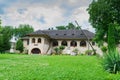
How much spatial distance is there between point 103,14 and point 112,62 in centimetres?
3231

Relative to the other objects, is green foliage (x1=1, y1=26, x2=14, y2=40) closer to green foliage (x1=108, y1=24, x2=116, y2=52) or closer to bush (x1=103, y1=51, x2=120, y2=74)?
green foliage (x1=108, y1=24, x2=116, y2=52)

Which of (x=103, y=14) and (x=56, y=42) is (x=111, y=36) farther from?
(x=56, y=42)

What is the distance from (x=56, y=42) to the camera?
73.2 metres

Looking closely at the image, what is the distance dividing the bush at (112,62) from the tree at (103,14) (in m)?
29.4

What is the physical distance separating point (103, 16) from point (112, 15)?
1543 millimetres

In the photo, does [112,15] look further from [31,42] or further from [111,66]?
[111,66]

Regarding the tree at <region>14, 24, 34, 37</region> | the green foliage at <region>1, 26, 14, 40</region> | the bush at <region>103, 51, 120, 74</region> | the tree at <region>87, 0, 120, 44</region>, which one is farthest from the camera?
the tree at <region>14, 24, 34, 37</region>

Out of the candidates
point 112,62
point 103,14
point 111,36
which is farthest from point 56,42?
point 112,62

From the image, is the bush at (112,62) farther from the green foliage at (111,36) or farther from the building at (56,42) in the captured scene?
the building at (56,42)

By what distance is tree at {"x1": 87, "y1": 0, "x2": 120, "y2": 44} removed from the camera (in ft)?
155

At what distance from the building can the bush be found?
51769 millimetres

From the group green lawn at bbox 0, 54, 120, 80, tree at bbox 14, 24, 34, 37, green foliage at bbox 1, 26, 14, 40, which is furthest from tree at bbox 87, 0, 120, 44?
tree at bbox 14, 24, 34, 37

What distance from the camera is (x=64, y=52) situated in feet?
229

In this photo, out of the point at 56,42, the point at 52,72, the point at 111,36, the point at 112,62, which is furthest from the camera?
the point at 56,42
